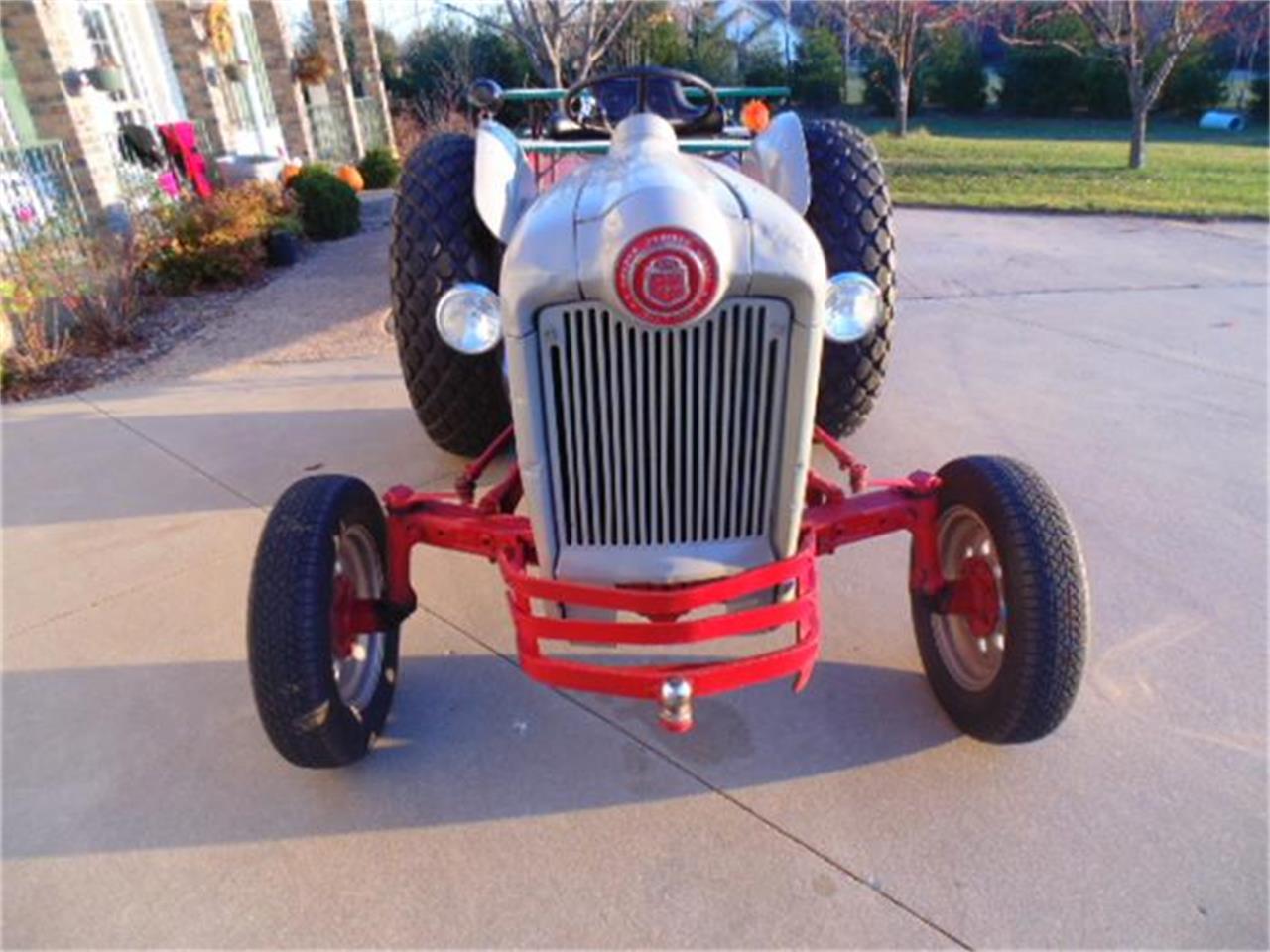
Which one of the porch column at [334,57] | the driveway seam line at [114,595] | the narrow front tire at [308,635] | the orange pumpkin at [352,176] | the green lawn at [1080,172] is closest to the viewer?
the narrow front tire at [308,635]

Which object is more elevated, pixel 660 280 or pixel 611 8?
pixel 611 8

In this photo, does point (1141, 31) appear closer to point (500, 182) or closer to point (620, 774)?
Result: point (500, 182)

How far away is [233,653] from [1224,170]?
14645mm

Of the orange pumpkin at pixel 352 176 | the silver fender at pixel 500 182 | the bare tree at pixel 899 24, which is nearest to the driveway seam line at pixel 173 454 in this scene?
the silver fender at pixel 500 182

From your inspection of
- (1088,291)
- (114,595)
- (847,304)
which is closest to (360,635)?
(114,595)

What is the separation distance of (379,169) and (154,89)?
9.85ft

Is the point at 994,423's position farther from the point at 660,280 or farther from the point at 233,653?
the point at 233,653

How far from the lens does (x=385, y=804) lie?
202 cm

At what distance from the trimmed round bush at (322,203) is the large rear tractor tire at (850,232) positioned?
22.9ft

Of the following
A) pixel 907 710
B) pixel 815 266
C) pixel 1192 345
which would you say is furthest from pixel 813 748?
pixel 1192 345

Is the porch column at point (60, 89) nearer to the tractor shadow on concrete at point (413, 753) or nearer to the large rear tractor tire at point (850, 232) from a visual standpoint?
the tractor shadow on concrete at point (413, 753)

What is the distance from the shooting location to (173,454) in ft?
13.0

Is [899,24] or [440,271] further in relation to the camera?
[899,24]

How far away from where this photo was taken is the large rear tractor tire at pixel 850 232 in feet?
9.47
